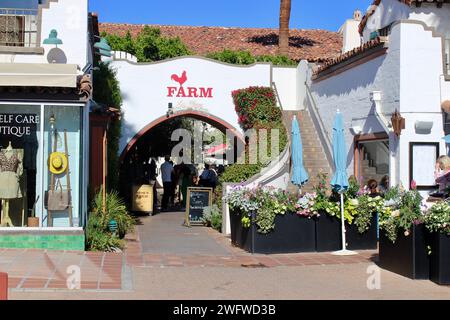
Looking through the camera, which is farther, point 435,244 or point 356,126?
point 356,126

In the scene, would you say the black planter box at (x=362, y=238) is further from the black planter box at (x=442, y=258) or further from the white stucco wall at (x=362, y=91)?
the black planter box at (x=442, y=258)

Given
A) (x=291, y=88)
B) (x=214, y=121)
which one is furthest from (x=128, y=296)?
(x=291, y=88)

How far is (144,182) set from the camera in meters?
21.6

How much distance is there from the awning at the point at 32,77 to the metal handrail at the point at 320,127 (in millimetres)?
9165

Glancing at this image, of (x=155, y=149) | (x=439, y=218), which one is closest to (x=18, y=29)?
(x=439, y=218)

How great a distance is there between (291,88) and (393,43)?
7147 millimetres

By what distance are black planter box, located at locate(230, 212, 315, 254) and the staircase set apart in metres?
4.73

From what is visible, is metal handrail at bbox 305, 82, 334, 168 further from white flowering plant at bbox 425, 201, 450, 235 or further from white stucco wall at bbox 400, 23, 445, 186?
white flowering plant at bbox 425, 201, 450, 235

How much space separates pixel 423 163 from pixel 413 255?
5145mm

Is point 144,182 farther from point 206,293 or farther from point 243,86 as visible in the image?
point 206,293

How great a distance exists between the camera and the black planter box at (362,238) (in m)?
13.1

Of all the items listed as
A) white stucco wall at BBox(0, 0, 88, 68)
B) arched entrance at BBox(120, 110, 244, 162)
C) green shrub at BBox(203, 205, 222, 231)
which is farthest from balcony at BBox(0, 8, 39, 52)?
arched entrance at BBox(120, 110, 244, 162)

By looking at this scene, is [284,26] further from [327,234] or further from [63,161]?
[63,161]

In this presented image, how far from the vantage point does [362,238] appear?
13141 mm
